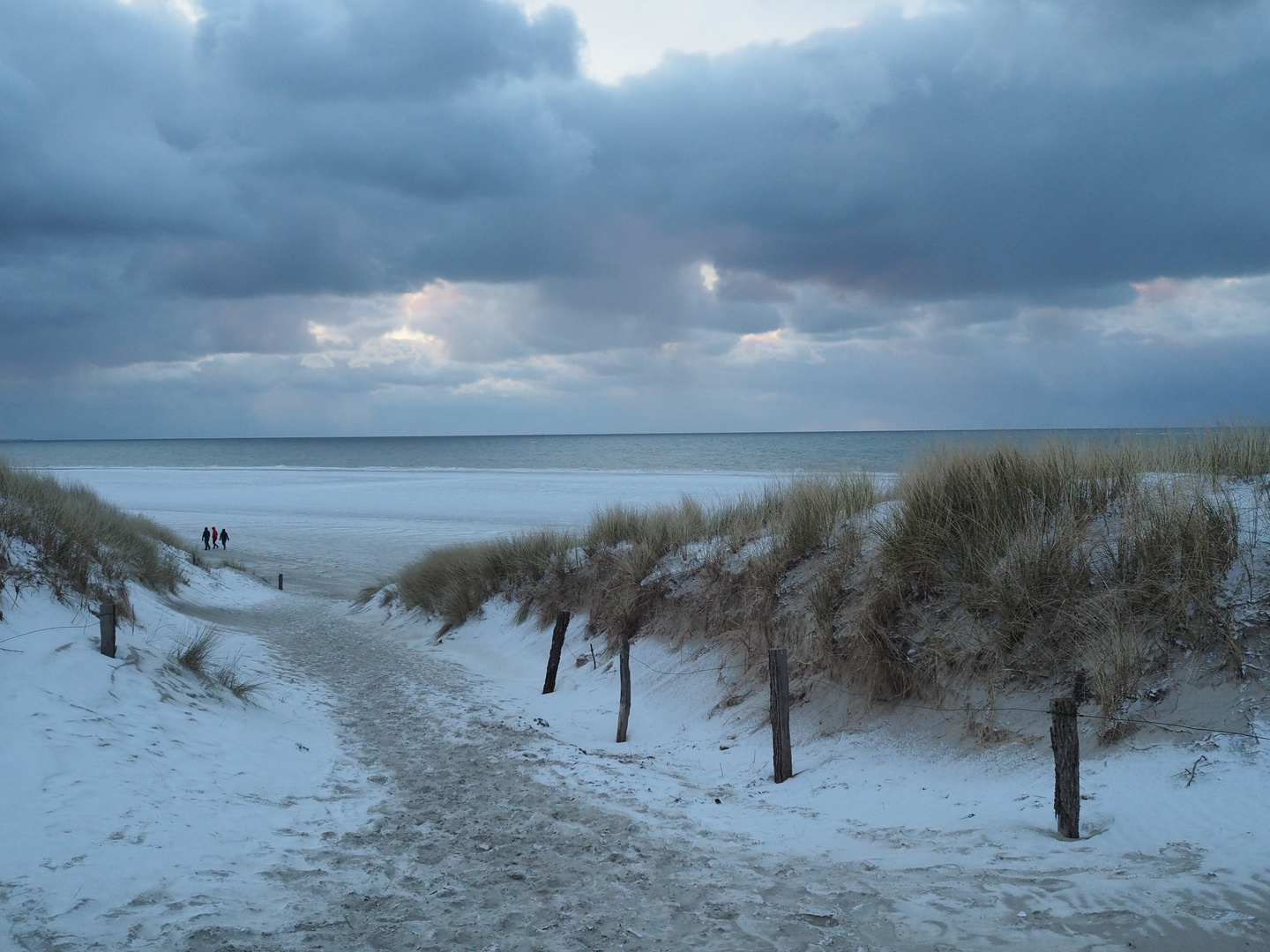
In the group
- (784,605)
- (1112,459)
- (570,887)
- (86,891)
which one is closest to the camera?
(86,891)

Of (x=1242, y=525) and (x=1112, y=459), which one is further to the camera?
(x=1112, y=459)

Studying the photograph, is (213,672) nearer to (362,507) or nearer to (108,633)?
(108,633)

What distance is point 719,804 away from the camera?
684 cm

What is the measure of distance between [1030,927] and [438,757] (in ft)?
19.6

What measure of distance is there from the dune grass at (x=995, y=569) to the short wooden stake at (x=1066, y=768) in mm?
1314

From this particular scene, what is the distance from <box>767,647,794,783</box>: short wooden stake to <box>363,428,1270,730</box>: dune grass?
44.4 inches

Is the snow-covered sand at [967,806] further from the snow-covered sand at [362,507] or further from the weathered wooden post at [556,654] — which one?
the snow-covered sand at [362,507]

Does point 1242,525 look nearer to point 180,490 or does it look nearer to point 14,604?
point 14,604

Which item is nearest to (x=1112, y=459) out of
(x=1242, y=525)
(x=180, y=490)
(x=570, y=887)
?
(x=1242, y=525)

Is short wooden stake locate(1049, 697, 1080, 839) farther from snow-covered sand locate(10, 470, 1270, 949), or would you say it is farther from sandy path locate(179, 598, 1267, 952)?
sandy path locate(179, 598, 1267, 952)

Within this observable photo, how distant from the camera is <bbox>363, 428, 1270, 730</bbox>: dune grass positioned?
21.4 ft

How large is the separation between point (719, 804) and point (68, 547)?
9734 millimetres

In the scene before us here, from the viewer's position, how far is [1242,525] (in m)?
6.91

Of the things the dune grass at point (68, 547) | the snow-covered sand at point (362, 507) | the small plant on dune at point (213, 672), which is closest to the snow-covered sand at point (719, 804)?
the small plant on dune at point (213, 672)
